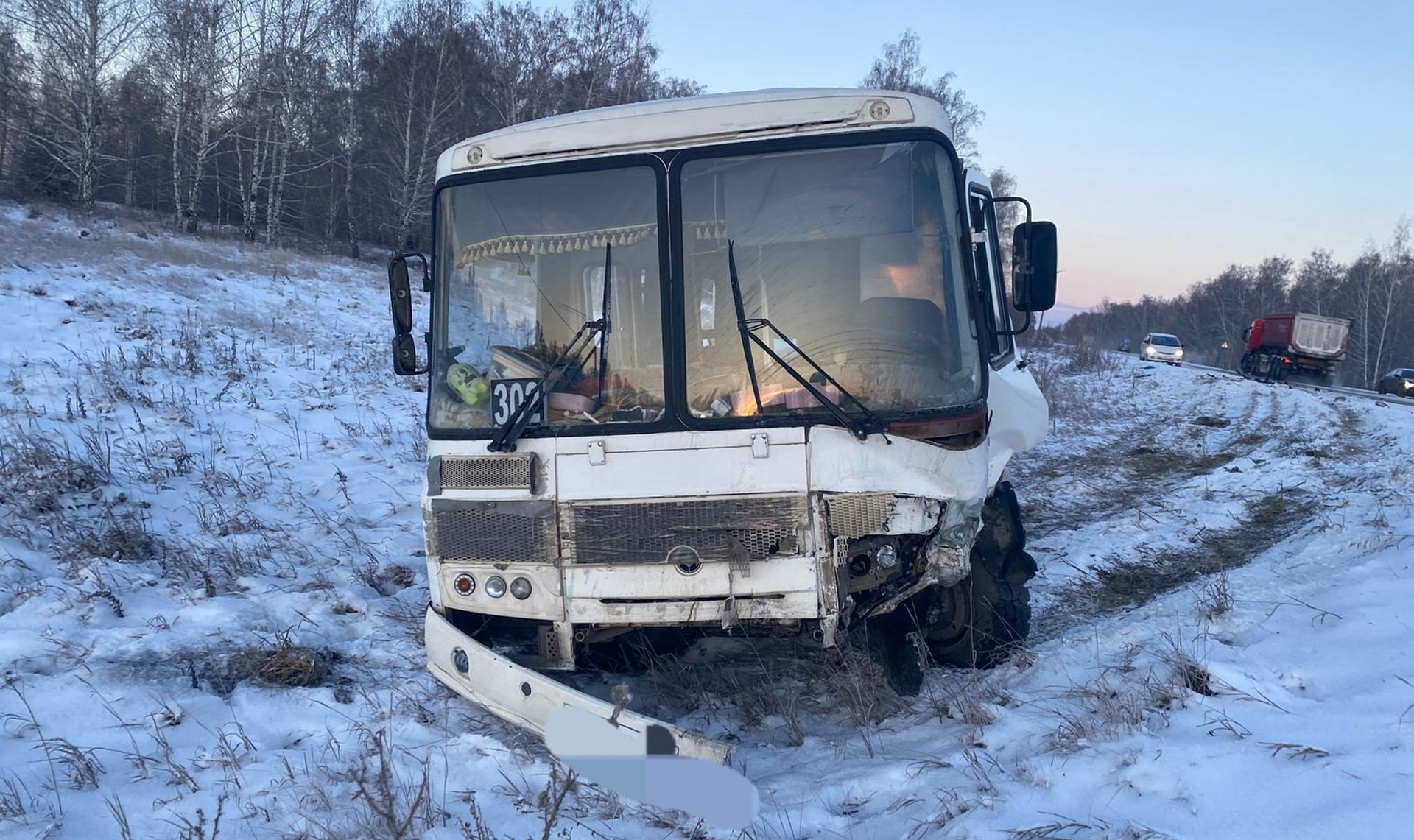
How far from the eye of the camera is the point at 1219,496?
8.12m

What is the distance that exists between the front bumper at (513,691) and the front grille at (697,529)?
549 millimetres

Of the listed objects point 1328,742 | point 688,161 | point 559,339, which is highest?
point 688,161

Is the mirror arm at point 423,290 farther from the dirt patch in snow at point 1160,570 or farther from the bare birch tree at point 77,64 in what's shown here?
the bare birch tree at point 77,64

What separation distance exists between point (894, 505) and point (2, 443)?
6.77 m

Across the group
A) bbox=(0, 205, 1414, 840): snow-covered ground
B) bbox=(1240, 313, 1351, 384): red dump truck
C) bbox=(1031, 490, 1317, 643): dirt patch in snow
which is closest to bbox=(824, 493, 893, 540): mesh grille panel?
bbox=(0, 205, 1414, 840): snow-covered ground

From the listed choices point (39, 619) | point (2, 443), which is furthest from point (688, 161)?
point (2, 443)

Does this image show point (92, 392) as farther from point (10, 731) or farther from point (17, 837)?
point (17, 837)

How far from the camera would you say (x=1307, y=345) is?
101 feet

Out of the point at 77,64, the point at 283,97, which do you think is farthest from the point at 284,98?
the point at 77,64

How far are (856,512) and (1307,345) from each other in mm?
34575

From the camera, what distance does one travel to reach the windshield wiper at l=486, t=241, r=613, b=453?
369 cm

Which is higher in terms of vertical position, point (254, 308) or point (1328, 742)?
point (254, 308)

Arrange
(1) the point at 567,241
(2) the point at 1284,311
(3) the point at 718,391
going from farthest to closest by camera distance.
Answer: (2) the point at 1284,311
(1) the point at 567,241
(3) the point at 718,391

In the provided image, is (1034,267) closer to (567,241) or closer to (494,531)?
(567,241)
